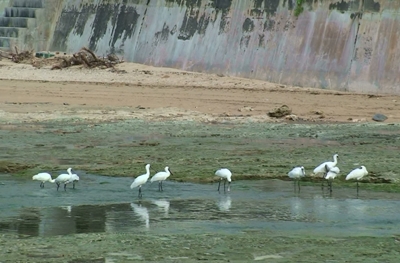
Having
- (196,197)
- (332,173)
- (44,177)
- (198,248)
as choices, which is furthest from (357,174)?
(198,248)

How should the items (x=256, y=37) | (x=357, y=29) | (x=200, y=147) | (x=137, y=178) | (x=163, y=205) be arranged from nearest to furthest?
(x=163, y=205) → (x=137, y=178) → (x=200, y=147) → (x=357, y=29) → (x=256, y=37)

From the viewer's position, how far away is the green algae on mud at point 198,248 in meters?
9.43

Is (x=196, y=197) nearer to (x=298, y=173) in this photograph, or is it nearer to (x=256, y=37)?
(x=298, y=173)

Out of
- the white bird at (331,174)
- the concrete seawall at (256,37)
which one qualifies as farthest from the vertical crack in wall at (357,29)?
the white bird at (331,174)

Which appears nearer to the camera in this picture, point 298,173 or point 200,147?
point 298,173

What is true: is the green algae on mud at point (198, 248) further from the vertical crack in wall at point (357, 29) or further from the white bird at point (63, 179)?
the vertical crack in wall at point (357, 29)

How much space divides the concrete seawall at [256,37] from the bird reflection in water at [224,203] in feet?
40.2

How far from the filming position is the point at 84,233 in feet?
35.0

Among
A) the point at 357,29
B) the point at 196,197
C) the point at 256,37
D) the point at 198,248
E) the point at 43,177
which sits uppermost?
the point at 357,29

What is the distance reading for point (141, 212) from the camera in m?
12.1

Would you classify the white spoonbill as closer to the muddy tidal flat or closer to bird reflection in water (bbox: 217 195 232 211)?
the muddy tidal flat

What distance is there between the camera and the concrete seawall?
25484 mm

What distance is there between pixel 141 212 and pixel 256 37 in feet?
53.6

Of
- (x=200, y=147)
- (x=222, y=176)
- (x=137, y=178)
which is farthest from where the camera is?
(x=200, y=147)
